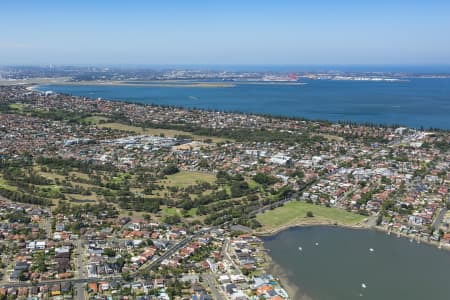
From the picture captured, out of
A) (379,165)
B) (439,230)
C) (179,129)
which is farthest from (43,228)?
(179,129)

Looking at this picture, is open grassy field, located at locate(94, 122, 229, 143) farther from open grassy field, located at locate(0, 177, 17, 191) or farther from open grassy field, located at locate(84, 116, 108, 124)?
open grassy field, located at locate(0, 177, 17, 191)

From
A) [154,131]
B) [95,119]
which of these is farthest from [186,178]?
[95,119]

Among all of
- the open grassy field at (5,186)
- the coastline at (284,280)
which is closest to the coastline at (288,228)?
the coastline at (284,280)

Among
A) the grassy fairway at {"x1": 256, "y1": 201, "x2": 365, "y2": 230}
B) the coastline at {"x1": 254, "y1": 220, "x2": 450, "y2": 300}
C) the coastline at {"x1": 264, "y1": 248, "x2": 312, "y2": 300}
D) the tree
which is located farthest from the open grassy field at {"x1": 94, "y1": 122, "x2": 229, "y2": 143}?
the coastline at {"x1": 264, "y1": 248, "x2": 312, "y2": 300}

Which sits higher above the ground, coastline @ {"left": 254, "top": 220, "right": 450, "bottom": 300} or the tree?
the tree

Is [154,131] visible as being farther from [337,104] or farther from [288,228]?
[337,104]

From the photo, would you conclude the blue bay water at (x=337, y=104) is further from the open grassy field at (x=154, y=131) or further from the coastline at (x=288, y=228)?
the coastline at (x=288, y=228)
